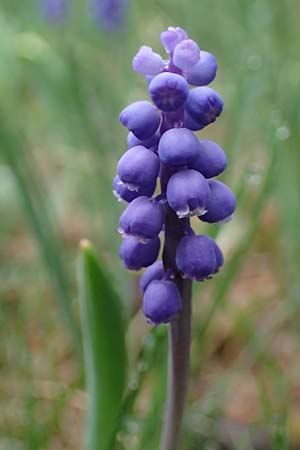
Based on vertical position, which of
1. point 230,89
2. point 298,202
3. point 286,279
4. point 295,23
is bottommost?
point 286,279

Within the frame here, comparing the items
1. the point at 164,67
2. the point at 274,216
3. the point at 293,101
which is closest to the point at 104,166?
the point at 293,101

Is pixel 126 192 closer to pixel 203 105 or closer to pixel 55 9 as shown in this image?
pixel 203 105

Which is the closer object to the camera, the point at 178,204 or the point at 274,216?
the point at 178,204

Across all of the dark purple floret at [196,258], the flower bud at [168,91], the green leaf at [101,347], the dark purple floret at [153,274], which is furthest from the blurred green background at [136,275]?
the flower bud at [168,91]

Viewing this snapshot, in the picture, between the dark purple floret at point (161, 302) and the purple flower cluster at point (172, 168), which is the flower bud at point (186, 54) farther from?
the dark purple floret at point (161, 302)

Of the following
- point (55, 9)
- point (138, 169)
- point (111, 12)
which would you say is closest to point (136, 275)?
point (111, 12)

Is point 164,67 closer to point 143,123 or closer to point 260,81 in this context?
point 143,123
